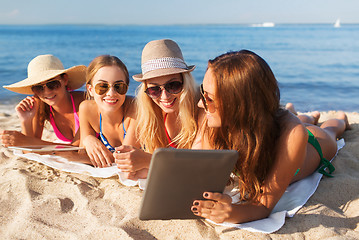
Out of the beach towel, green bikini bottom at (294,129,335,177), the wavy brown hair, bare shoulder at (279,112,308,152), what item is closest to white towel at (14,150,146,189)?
the beach towel

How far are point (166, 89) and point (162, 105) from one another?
6.8 inches

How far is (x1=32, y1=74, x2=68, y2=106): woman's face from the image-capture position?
12.4ft

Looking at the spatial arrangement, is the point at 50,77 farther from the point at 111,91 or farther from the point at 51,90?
the point at 111,91

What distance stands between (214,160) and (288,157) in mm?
603

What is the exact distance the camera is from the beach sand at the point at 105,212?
90.7 inches

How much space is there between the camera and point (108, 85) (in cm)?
331

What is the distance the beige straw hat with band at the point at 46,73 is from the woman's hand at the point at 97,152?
0.87 meters

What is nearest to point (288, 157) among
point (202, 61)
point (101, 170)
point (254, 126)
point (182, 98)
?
point (254, 126)

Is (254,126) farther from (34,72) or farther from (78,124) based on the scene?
(34,72)

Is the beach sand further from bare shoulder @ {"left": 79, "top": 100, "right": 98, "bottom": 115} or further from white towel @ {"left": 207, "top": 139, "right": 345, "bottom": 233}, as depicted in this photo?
bare shoulder @ {"left": 79, "top": 100, "right": 98, "bottom": 115}

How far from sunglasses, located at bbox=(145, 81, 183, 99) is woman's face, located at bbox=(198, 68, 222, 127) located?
0.65 meters

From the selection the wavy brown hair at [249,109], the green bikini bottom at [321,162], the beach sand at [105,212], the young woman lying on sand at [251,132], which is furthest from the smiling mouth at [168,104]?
the green bikini bottom at [321,162]

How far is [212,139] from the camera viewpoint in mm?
2576

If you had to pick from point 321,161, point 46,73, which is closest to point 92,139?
point 46,73
